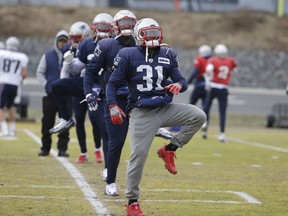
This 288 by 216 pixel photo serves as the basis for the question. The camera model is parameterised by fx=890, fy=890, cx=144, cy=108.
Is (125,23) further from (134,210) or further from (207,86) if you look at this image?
(207,86)

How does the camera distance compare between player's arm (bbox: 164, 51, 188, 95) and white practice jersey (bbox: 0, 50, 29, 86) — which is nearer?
player's arm (bbox: 164, 51, 188, 95)

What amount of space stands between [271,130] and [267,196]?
13.6 metres

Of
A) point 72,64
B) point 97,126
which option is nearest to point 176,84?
point 72,64

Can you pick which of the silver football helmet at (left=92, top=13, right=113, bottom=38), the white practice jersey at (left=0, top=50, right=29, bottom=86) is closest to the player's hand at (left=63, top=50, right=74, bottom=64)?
the silver football helmet at (left=92, top=13, right=113, bottom=38)

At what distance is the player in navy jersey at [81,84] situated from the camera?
10.9 metres

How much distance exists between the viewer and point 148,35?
28.1 feet

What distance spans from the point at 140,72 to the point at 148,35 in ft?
1.21

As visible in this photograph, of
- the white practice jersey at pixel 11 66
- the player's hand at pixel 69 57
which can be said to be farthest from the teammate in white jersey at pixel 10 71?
the player's hand at pixel 69 57

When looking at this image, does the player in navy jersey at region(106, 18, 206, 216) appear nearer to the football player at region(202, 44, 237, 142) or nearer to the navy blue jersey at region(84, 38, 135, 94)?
the navy blue jersey at region(84, 38, 135, 94)

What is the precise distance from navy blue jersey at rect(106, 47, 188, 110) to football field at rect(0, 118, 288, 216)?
45.7 inches

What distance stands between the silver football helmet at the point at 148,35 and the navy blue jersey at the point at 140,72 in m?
0.10

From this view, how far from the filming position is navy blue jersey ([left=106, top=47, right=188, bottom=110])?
8.53 metres

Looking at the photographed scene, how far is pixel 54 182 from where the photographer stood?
34.9 ft

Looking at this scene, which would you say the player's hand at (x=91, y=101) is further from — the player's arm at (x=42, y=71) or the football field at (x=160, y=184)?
the player's arm at (x=42, y=71)
